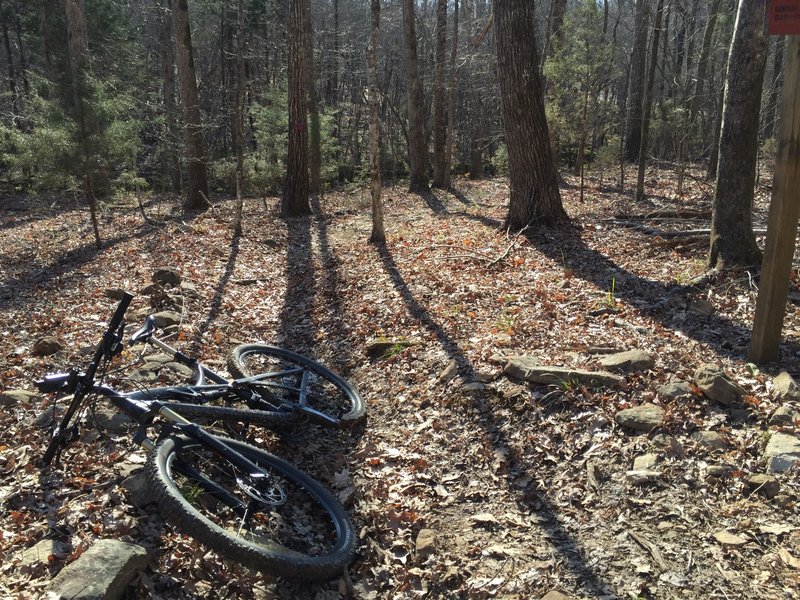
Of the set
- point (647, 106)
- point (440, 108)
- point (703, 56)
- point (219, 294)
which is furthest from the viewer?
point (703, 56)

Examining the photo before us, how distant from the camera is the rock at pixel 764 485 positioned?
3723mm

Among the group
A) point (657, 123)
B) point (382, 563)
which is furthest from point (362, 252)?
point (657, 123)

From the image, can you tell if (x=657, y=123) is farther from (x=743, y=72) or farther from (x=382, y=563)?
(x=382, y=563)

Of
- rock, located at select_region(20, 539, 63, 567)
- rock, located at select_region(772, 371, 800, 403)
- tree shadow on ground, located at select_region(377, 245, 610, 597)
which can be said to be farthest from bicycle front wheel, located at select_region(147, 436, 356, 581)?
rock, located at select_region(772, 371, 800, 403)

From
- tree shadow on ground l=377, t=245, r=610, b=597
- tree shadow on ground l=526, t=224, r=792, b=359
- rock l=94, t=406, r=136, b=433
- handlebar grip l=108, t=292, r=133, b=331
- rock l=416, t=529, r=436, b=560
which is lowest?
rock l=416, t=529, r=436, b=560

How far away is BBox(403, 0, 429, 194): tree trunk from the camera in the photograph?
710 inches

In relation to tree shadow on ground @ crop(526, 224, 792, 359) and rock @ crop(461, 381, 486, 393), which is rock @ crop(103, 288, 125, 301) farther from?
tree shadow on ground @ crop(526, 224, 792, 359)

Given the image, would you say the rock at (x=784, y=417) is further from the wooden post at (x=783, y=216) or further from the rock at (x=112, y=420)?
the rock at (x=112, y=420)

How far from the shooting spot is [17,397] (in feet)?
17.6

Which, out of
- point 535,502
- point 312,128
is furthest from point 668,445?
point 312,128

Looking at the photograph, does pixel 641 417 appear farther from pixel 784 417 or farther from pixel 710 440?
pixel 784 417

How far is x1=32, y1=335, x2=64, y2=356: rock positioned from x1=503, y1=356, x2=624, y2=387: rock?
4979 millimetres

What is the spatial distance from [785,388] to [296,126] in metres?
12.6

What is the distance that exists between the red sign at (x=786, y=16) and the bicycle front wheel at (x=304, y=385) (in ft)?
14.5
